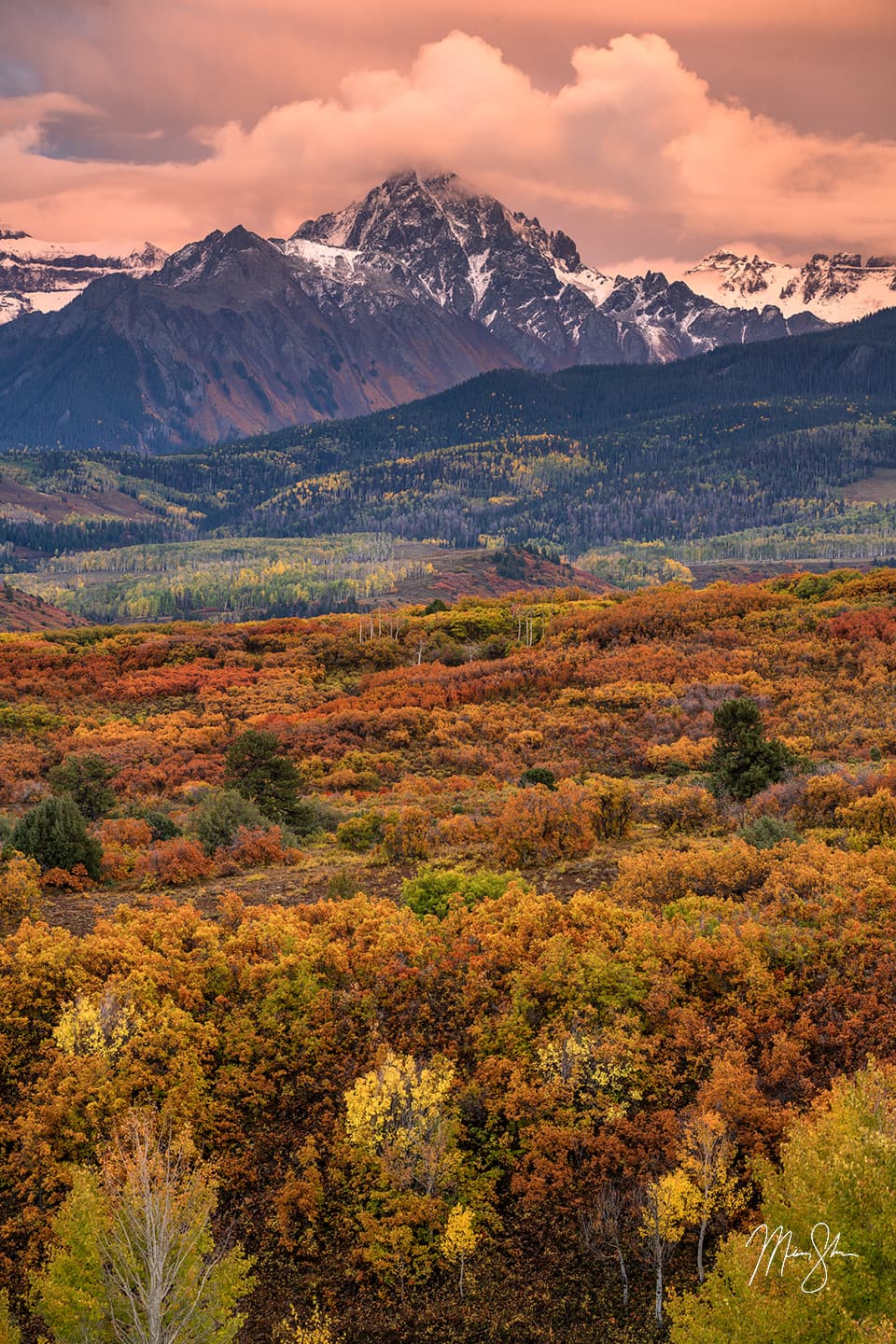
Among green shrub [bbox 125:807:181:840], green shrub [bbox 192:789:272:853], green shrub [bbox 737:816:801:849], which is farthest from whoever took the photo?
green shrub [bbox 125:807:181:840]

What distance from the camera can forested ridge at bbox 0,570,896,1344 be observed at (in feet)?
53.7

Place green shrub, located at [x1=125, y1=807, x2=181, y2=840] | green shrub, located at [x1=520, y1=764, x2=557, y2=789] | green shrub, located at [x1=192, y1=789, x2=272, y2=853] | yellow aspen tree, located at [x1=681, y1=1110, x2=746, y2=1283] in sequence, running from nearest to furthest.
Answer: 1. yellow aspen tree, located at [x1=681, y1=1110, x2=746, y2=1283]
2. green shrub, located at [x1=192, y1=789, x2=272, y2=853]
3. green shrub, located at [x1=125, y1=807, x2=181, y2=840]
4. green shrub, located at [x1=520, y1=764, x2=557, y2=789]

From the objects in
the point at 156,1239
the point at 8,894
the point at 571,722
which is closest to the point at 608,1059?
the point at 156,1239

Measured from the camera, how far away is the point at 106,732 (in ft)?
204

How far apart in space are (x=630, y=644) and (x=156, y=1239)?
2420 inches

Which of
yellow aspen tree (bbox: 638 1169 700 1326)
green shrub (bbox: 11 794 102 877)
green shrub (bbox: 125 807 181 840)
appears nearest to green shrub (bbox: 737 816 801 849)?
yellow aspen tree (bbox: 638 1169 700 1326)

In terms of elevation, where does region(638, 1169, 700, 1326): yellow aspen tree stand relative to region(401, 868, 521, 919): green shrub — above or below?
below

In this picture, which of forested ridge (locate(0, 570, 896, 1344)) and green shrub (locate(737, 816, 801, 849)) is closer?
forested ridge (locate(0, 570, 896, 1344))
